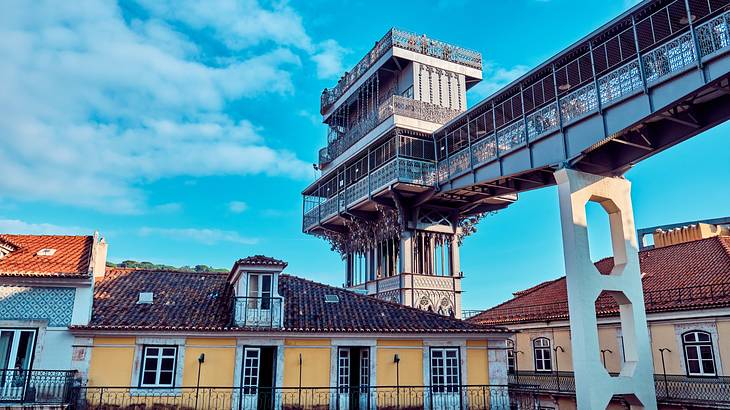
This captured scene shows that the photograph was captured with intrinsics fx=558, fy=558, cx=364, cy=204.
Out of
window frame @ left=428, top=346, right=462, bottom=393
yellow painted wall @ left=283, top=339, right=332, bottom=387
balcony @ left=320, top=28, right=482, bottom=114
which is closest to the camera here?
yellow painted wall @ left=283, top=339, right=332, bottom=387

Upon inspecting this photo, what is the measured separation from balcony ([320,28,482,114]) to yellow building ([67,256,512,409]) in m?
16.3

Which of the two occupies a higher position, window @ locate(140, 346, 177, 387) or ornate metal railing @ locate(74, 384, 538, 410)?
window @ locate(140, 346, 177, 387)

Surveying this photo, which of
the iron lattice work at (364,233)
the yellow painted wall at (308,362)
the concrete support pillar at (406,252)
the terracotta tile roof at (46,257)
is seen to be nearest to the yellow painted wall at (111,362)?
the terracotta tile roof at (46,257)

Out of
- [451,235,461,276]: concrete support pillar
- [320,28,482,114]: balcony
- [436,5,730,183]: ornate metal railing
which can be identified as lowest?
[451,235,461,276]: concrete support pillar

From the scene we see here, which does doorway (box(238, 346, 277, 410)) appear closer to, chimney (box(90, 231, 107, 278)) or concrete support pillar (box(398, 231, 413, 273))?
chimney (box(90, 231, 107, 278))

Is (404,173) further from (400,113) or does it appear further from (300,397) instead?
(300,397)

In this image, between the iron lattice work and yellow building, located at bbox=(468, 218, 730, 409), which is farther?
the iron lattice work

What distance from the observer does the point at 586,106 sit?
19.8 m

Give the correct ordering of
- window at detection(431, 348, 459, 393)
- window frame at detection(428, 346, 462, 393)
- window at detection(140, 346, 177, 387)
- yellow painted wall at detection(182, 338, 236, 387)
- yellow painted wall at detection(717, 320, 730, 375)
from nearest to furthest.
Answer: window at detection(140, 346, 177, 387)
yellow painted wall at detection(182, 338, 236, 387)
window frame at detection(428, 346, 462, 393)
window at detection(431, 348, 459, 393)
yellow painted wall at detection(717, 320, 730, 375)

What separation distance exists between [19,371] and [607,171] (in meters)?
20.5

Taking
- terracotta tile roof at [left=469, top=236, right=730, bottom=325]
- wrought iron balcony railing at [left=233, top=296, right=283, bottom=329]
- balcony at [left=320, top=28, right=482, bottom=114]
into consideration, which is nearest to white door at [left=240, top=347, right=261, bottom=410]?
wrought iron balcony railing at [left=233, top=296, right=283, bottom=329]

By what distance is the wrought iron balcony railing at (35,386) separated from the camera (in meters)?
15.2

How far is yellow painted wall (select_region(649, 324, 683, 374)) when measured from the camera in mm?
22094

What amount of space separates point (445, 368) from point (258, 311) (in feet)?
21.2
